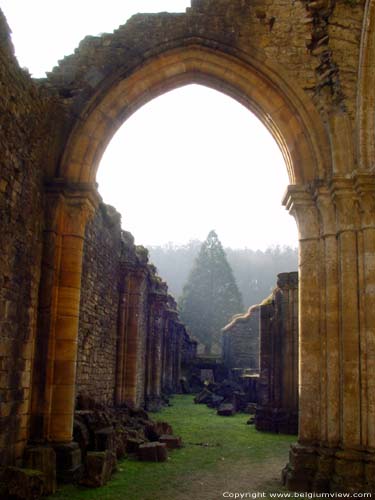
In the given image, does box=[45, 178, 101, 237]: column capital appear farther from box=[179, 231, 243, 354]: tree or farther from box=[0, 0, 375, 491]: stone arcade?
box=[179, 231, 243, 354]: tree

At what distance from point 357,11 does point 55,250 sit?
5.14 m

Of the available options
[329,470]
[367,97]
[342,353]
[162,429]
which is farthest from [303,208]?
[162,429]

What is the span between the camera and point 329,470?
6.45 m

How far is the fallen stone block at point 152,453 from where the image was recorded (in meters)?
8.24

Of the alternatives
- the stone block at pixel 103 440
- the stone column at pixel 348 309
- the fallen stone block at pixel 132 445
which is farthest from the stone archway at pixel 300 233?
the fallen stone block at pixel 132 445

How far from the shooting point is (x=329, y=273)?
7.01 m

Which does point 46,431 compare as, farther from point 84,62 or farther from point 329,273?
point 84,62

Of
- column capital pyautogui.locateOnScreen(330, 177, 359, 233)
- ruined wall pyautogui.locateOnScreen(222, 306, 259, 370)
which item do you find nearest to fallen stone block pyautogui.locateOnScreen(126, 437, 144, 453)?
column capital pyautogui.locateOnScreen(330, 177, 359, 233)

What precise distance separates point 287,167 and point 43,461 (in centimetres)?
481

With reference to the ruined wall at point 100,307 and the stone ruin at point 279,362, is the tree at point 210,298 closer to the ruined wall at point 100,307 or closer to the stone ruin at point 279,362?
the stone ruin at point 279,362

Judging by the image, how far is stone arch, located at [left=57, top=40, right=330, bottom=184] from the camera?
7520mm

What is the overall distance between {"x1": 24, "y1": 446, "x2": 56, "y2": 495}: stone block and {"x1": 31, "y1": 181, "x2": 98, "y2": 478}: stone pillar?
34cm

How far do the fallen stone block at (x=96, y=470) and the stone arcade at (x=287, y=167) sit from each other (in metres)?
0.44

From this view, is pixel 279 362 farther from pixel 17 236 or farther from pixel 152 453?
pixel 17 236
